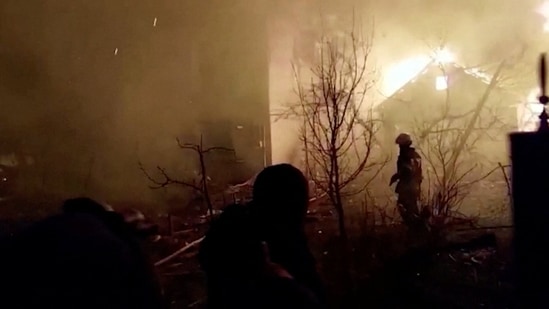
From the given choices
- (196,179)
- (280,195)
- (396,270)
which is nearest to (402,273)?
(396,270)

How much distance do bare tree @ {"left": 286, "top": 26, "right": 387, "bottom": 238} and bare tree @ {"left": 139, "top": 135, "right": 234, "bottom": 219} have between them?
1.05 metres

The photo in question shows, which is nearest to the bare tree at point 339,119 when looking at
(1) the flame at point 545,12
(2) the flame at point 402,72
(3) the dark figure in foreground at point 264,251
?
(2) the flame at point 402,72

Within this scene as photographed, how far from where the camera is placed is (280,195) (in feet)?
6.11

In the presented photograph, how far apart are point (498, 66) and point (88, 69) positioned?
519 cm

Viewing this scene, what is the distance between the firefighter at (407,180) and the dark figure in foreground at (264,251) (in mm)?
4027

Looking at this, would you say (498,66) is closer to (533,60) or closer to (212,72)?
(533,60)

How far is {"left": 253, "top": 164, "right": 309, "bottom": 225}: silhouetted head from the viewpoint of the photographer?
1.86m

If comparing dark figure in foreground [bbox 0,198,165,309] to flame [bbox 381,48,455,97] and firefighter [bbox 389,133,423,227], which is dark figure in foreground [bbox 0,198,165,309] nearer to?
firefighter [bbox 389,133,423,227]

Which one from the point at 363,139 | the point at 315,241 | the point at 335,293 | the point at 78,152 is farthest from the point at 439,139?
the point at 78,152

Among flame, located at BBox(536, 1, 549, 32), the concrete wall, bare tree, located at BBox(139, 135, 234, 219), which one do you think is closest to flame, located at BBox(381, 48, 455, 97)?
flame, located at BBox(536, 1, 549, 32)

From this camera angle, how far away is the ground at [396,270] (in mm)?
4695

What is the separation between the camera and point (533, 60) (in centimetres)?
846

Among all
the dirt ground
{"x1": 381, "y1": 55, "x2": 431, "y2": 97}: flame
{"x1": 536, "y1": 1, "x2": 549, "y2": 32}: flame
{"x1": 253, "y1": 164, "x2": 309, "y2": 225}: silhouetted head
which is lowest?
the dirt ground

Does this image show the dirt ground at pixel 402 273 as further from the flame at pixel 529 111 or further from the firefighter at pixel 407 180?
the flame at pixel 529 111
